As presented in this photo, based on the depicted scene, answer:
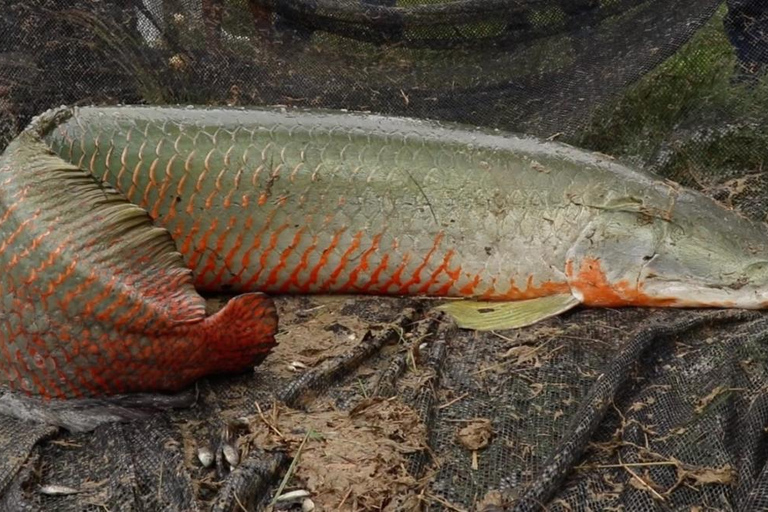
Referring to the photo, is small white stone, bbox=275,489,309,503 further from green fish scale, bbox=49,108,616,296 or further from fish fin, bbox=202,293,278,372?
green fish scale, bbox=49,108,616,296

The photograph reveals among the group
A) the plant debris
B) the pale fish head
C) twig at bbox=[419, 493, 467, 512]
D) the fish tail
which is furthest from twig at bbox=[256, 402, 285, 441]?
the pale fish head

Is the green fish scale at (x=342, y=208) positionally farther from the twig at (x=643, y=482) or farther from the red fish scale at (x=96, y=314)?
the twig at (x=643, y=482)

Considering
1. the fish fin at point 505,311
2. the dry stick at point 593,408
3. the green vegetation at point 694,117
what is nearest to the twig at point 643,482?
the dry stick at point 593,408

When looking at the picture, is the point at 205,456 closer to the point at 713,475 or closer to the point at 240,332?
the point at 240,332

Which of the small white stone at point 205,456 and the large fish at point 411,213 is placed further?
the large fish at point 411,213

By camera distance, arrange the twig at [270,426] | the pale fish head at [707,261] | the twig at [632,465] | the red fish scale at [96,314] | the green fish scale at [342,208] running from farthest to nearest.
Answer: the green fish scale at [342,208], the pale fish head at [707,261], the red fish scale at [96,314], the twig at [270,426], the twig at [632,465]

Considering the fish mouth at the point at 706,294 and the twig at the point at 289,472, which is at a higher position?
the twig at the point at 289,472

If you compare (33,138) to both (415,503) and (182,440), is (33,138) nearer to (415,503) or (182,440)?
(182,440)
